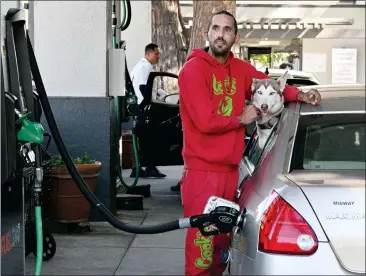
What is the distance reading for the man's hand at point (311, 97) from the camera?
4.52 m

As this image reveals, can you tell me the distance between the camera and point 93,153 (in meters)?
8.51

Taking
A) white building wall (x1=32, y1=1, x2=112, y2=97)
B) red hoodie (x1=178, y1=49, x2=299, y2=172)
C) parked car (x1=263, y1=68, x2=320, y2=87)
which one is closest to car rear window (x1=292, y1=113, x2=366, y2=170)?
red hoodie (x1=178, y1=49, x2=299, y2=172)

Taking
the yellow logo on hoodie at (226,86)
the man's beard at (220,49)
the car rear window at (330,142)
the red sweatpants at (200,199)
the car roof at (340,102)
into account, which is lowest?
the red sweatpants at (200,199)

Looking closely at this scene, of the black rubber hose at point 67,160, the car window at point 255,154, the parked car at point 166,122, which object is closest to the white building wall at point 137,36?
the parked car at point 166,122

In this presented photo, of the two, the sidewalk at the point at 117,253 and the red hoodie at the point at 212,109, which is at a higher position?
the red hoodie at the point at 212,109

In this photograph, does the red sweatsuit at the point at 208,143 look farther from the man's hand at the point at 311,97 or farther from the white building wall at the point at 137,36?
the white building wall at the point at 137,36

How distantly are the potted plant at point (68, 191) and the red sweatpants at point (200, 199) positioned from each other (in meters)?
2.62

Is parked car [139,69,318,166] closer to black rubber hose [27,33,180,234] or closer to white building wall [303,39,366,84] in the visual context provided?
black rubber hose [27,33,180,234]

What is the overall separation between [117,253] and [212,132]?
2.79 meters

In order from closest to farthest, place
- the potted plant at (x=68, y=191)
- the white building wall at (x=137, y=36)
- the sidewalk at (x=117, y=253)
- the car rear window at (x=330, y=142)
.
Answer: the car rear window at (x=330, y=142)
the sidewalk at (x=117, y=253)
the potted plant at (x=68, y=191)
the white building wall at (x=137, y=36)

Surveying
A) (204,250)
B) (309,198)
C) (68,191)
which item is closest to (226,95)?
(204,250)

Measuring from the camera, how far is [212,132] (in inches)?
191

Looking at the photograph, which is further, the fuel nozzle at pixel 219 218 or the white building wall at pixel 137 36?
the white building wall at pixel 137 36

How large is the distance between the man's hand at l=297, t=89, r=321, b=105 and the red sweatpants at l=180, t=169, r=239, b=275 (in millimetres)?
750
